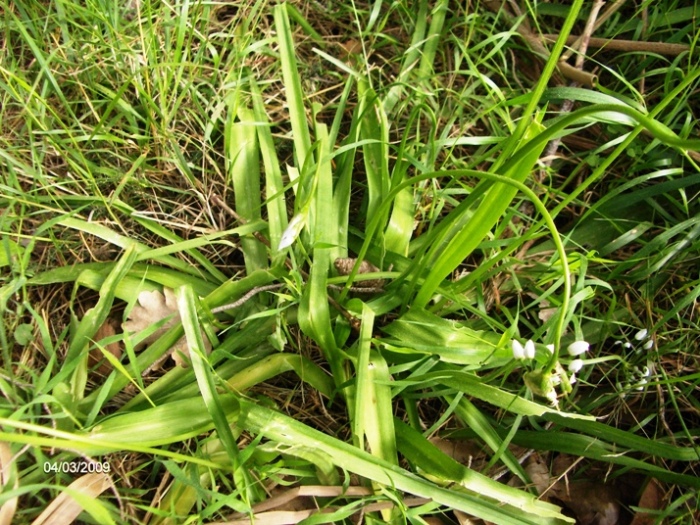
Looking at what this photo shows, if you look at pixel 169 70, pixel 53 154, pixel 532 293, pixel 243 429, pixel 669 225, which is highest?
pixel 169 70

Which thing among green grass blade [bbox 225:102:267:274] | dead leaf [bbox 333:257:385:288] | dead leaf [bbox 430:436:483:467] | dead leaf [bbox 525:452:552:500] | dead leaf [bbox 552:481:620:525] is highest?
green grass blade [bbox 225:102:267:274]

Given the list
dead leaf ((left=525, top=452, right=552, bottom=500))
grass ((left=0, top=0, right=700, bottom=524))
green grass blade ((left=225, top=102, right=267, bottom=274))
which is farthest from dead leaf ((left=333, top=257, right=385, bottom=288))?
dead leaf ((left=525, top=452, right=552, bottom=500))

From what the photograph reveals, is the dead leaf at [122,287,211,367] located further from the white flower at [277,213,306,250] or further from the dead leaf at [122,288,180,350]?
the white flower at [277,213,306,250]

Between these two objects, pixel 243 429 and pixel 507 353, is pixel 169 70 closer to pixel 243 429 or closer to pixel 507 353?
pixel 243 429

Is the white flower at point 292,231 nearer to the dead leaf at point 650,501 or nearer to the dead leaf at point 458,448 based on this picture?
the dead leaf at point 458,448

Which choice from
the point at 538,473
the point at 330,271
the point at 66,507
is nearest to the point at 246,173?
the point at 330,271

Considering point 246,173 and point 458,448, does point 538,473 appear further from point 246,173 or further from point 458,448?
point 246,173

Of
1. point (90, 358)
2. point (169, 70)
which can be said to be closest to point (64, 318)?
point (90, 358)

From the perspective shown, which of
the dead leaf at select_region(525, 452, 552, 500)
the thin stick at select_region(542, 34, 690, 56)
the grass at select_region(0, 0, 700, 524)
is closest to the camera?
the grass at select_region(0, 0, 700, 524)
